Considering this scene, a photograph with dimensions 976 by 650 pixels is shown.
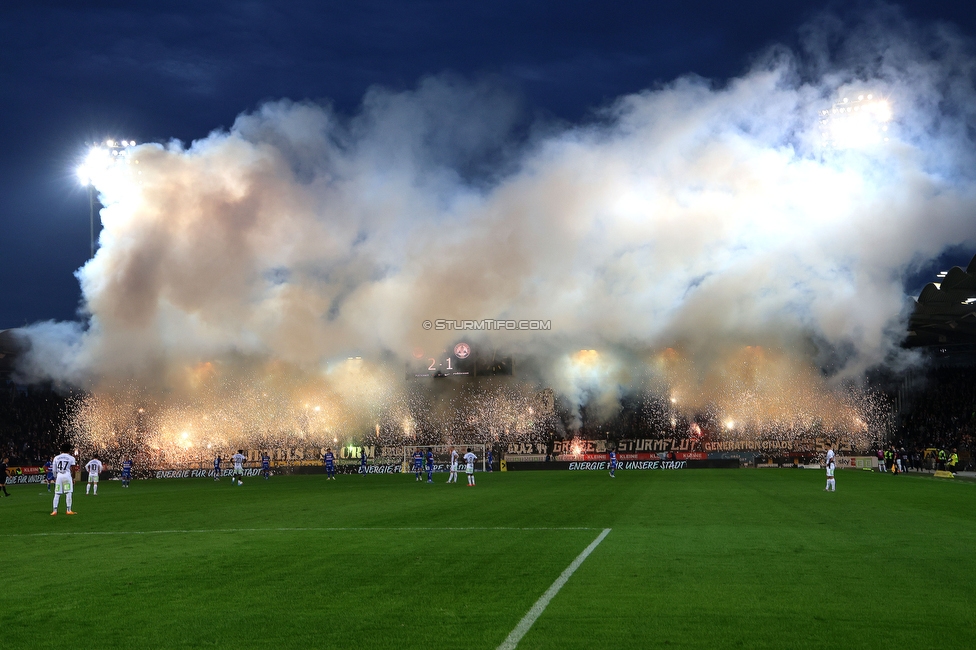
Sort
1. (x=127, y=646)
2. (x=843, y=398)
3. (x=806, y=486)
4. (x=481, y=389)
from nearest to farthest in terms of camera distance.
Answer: (x=127, y=646) → (x=806, y=486) → (x=843, y=398) → (x=481, y=389)

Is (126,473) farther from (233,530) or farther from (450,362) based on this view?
(233,530)

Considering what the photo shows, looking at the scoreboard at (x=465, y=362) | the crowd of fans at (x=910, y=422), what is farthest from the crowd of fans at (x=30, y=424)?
the scoreboard at (x=465, y=362)

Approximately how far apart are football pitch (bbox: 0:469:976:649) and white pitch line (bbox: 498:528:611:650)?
0.06 metres

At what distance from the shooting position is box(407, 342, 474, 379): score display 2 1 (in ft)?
198

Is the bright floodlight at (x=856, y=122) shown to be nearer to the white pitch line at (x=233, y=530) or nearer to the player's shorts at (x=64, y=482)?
the white pitch line at (x=233, y=530)

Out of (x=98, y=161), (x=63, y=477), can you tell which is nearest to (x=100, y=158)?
(x=98, y=161)

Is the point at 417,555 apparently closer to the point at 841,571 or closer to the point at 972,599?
the point at 841,571

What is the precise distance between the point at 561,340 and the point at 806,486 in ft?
117

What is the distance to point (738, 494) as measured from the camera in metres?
31.2

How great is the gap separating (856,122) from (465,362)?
3036 centimetres

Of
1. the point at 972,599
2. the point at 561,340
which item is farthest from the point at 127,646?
the point at 561,340

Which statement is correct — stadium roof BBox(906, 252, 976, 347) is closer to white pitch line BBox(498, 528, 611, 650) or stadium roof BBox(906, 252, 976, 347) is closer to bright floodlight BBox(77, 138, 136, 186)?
white pitch line BBox(498, 528, 611, 650)

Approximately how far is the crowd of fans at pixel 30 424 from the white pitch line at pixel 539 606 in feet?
218

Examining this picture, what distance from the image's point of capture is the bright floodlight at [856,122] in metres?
57.2
